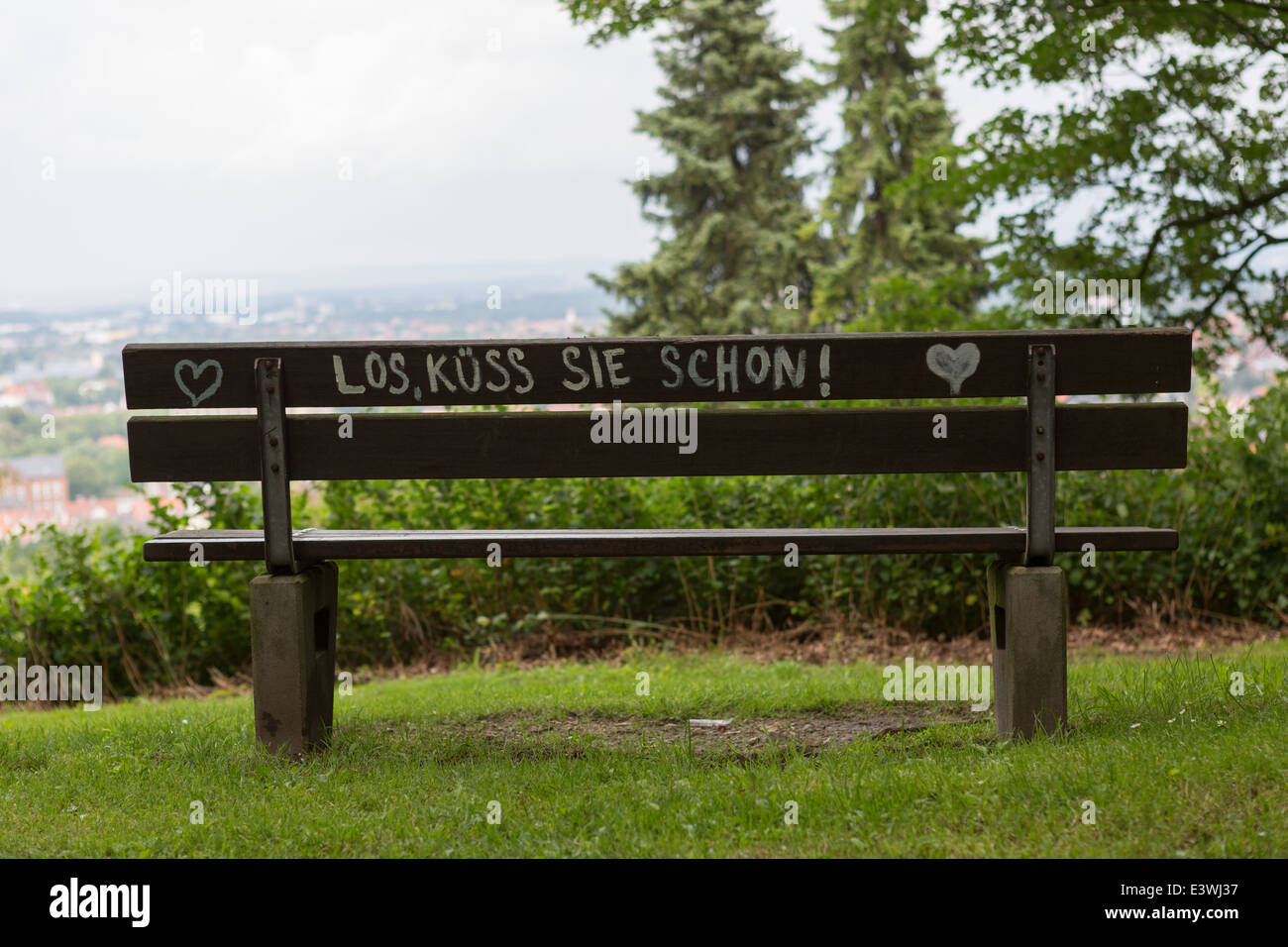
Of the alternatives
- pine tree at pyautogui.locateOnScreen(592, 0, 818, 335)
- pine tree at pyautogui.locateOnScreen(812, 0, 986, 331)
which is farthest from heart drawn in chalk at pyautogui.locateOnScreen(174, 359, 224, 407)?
pine tree at pyautogui.locateOnScreen(592, 0, 818, 335)

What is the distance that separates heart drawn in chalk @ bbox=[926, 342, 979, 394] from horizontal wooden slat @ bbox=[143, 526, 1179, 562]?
51cm

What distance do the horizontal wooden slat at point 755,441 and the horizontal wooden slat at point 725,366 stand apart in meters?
0.08

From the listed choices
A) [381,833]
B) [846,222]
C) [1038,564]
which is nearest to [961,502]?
[1038,564]

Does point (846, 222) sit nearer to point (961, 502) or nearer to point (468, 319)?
point (468, 319)

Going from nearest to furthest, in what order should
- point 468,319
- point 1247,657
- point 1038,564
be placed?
1. point 1038,564
2. point 1247,657
3. point 468,319

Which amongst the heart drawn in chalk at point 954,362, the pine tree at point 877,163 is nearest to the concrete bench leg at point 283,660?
the heart drawn in chalk at point 954,362

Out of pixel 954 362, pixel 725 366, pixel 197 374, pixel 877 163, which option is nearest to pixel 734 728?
pixel 725 366

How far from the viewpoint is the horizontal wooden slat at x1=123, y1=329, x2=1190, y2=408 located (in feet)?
11.7

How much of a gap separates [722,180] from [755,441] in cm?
2506

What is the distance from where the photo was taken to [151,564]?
7.20 metres

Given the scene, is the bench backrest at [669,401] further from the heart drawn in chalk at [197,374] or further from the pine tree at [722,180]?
the pine tree at [722,180]

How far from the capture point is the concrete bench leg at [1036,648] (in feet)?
12.0

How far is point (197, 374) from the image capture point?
3670 millimetres

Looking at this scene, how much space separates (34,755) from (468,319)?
1721cm
